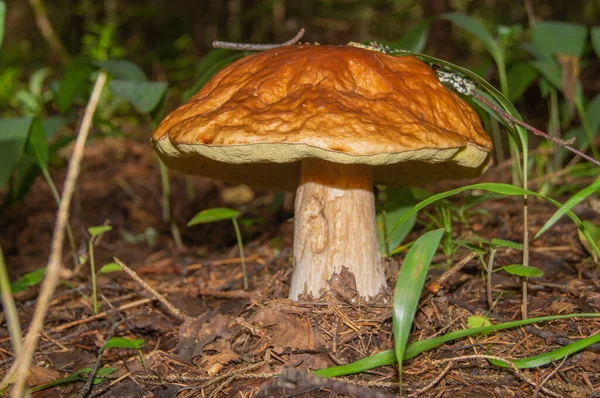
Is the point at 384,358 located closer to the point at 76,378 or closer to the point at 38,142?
the point at 76,378

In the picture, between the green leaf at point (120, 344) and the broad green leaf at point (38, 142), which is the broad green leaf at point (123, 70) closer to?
the broad green leaf at point (38, 142)

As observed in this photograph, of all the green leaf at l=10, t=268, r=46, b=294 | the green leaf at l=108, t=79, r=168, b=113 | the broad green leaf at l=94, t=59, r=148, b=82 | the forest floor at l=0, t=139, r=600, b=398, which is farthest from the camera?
the broad green leaf at l=94, t=59, r=148, b=82

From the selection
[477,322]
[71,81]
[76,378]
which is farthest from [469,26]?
[76,378]

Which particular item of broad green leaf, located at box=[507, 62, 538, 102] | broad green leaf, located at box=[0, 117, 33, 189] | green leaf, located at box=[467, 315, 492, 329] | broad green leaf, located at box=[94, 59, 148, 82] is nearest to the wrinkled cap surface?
green leaf, located at box=[467, 315, 492, 329]

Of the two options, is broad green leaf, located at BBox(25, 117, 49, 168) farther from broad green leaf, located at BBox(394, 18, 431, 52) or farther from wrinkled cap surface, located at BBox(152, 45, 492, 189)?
broad green leaf, located at BBox(394, 18, 431, 52)

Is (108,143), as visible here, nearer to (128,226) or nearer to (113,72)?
(128,226)

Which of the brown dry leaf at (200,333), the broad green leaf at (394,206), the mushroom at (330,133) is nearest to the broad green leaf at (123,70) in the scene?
the mushroom at (330,133)

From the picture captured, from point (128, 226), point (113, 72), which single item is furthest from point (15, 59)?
point (113, 72)
